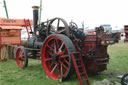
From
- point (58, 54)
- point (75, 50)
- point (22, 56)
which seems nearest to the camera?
point (75, 50)

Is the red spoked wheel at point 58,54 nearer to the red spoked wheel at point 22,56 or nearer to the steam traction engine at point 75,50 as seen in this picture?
the steam traction engine at point 75,50

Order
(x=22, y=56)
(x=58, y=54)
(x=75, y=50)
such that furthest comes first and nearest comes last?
(x=22, y=56) < (x=58, y=54) < (x=75, y=50)

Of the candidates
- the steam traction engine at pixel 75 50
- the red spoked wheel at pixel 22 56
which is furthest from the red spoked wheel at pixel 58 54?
the red spoked wheel at pixel 22 56

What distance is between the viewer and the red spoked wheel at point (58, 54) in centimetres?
409

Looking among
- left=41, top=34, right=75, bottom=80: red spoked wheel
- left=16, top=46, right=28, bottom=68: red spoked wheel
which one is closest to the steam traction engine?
left=41, top=34, right=75, bottom=80: red spoked wheel

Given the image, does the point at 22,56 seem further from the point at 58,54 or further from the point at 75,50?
the point at 75,50

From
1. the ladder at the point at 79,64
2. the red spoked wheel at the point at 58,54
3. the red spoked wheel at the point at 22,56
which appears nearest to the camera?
the ladder at the point at 79,64

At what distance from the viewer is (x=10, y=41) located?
303 inches

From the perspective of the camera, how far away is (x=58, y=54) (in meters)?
4.45

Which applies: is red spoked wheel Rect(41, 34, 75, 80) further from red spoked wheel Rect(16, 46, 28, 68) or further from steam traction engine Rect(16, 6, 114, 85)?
red spoked wheel Rect(16, 46, 28, 68)

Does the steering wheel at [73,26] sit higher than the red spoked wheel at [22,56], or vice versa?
the steering wheel at [73,26]

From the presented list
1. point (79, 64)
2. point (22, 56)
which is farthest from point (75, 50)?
point (22, 56)

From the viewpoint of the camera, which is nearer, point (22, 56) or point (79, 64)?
point (79, 64)

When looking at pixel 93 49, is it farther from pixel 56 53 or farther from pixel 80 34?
pixel 56 53
